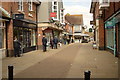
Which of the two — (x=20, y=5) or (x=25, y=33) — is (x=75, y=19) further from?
(x=20, y=5)

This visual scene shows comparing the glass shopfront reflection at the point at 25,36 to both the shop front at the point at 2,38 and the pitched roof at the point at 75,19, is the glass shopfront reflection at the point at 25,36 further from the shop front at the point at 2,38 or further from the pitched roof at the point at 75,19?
the pitched roof at the point at 75,19

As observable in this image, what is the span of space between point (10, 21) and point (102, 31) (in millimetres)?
10500

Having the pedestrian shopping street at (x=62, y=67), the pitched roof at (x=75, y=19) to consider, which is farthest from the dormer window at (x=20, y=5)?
the pitched roof at (x=75, y=19)

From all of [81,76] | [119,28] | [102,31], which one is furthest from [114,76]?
[102,31]

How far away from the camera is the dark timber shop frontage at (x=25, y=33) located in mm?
16011

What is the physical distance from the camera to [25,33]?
60.9 ft

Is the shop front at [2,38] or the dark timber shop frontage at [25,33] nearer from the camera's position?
the shop front at [2,38]

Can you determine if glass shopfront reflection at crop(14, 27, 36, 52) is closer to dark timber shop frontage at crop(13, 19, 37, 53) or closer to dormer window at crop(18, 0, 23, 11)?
dark timber shop frontage at crop(13, 19, 37, 53)

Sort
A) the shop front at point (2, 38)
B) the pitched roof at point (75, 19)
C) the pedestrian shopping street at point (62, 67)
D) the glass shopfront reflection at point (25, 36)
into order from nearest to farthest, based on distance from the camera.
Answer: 1. the pedestrian shopping street at point (62, 67)
2. the shop front at point (2, 38)
3. the glass shopfront reflection at point (25, 36)
4. the pitched roof at point (75, 19)

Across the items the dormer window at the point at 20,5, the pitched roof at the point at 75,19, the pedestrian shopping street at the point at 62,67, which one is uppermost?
the pitched roof at the point at 75,19

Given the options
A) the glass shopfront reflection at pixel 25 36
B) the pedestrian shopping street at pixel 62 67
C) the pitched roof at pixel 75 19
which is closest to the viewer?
the pedestrian shopping street at pixel 62 67

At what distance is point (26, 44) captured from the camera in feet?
61.9

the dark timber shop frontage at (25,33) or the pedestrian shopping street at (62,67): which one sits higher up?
the dark timber shop frontage at (25,33)

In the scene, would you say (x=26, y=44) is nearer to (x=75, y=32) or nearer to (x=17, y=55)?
(x=17, y=55)
